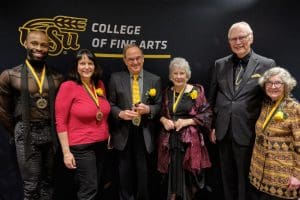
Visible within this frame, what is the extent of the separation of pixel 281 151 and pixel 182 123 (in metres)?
0.88

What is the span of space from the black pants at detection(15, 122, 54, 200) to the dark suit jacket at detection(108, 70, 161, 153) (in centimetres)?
61

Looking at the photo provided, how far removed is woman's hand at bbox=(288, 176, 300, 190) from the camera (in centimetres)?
272

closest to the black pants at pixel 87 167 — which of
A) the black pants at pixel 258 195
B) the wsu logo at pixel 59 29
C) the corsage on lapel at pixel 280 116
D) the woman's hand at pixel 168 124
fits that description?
the woman's hand at pixel 168 124

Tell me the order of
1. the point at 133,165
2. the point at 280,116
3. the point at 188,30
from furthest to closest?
the point at 188,30
the point at 133,165
the point at 280,116

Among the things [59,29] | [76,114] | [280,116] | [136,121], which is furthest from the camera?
[59,29]

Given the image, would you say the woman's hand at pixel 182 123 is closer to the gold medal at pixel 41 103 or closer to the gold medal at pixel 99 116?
the gold medal at pixel 99 116

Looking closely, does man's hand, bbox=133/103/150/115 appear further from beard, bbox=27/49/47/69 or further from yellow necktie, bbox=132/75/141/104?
beard, bbox=27/49/47/69

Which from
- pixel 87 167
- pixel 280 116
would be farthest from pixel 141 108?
pixel 280 116

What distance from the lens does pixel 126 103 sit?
3.23m

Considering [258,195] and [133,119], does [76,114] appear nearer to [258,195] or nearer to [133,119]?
[133,119]

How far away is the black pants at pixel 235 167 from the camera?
3143 mm

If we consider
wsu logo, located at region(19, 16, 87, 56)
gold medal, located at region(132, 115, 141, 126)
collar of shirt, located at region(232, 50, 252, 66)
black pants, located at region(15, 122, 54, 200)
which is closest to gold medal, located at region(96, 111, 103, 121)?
gold medal, located at region(132, 115, 141, 126)

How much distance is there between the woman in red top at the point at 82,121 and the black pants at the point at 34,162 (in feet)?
0.75

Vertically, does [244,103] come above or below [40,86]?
below
